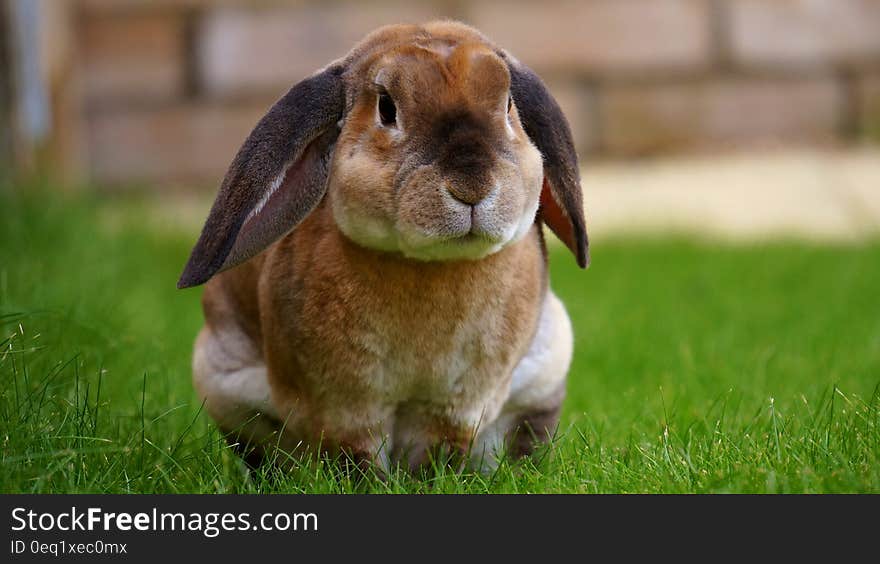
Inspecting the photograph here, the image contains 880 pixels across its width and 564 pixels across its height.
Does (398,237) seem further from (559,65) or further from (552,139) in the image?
(559,65)

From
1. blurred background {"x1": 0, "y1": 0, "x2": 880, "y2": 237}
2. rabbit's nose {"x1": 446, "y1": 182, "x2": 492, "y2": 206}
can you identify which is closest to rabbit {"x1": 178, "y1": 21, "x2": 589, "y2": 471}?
rabbit's nose {"x1": 446, "y1": 182, "x2": 492, "y2": 206}

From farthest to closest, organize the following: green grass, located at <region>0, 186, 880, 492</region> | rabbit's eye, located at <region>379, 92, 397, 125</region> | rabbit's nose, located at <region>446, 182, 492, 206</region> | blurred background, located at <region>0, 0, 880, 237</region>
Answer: blurred background, located at <region>0, 0, 880, 237</region>
green grass, located at <region>0, 186, 880, 492</region>
rabbit's eye, located at <region>379, 92, 397, 125</region>
rabbit's nose, located at <region>446, 182, 492, 206</region>

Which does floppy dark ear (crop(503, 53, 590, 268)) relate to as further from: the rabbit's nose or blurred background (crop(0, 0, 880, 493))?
blurred background (crop(0, 0, 880, 493))

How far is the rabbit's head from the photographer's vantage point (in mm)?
2625

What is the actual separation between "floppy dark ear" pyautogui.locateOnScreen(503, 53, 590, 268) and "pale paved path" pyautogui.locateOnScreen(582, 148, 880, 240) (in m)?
4.77

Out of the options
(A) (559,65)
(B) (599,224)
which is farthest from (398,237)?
(A) (559,65)

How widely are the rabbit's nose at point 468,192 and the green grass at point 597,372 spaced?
0.69m

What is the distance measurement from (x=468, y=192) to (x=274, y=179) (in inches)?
19.5

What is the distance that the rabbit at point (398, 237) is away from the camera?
105 inches

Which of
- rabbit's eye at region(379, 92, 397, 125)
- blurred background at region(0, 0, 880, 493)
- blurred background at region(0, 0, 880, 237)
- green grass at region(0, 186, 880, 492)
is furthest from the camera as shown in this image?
blurred background at region(0, 0, 880, 237)

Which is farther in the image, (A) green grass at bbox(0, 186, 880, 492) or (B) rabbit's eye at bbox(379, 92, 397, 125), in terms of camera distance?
(A) green grass at bbox(0, 186, 880, 492)

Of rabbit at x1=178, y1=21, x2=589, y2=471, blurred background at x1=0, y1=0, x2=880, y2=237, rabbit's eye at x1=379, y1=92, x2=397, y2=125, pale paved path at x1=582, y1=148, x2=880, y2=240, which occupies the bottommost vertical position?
pale paved path at x1=582, y1=148, x2=880, y2=240
